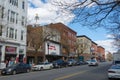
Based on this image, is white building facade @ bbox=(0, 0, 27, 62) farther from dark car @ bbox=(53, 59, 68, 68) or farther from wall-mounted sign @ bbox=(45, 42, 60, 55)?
wall-mounted sign @ bbox=(45, 42, 60, 55)

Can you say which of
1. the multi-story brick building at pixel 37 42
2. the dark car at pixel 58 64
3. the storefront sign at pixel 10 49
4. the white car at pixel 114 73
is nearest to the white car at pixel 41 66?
the dark car at pixel 58 64

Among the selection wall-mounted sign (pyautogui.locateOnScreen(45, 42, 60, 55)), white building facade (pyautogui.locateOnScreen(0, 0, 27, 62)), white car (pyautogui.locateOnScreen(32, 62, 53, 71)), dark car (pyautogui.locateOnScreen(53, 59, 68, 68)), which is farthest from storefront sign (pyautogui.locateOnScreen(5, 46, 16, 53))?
wall-mounted sign (pyautogui.locateOnScreen(45, 42, 60, 55))

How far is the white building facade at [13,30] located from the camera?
4294 centimetres

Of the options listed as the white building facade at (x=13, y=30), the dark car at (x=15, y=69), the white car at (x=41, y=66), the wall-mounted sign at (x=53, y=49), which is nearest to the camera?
the dark car at (x=15, y=69)

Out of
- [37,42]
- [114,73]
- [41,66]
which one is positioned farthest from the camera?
[37,42]

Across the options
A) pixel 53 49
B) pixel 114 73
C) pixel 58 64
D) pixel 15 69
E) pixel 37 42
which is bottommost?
pixel 114 73

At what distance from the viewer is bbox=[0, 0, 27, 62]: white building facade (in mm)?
42938

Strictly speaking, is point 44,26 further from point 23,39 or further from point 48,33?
point 23,39

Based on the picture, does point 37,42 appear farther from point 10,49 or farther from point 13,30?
point 10,49

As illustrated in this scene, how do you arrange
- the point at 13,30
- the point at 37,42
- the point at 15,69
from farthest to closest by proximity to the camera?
1. the point at 37,42
2. the point at 13,30
3. the point at 15,69

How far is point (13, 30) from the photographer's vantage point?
46.9 m

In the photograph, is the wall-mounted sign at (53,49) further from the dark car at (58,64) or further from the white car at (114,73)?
the white car at (114,73)

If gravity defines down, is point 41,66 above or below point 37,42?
below

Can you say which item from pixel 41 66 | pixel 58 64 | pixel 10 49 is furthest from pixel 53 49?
pixel 41 66
